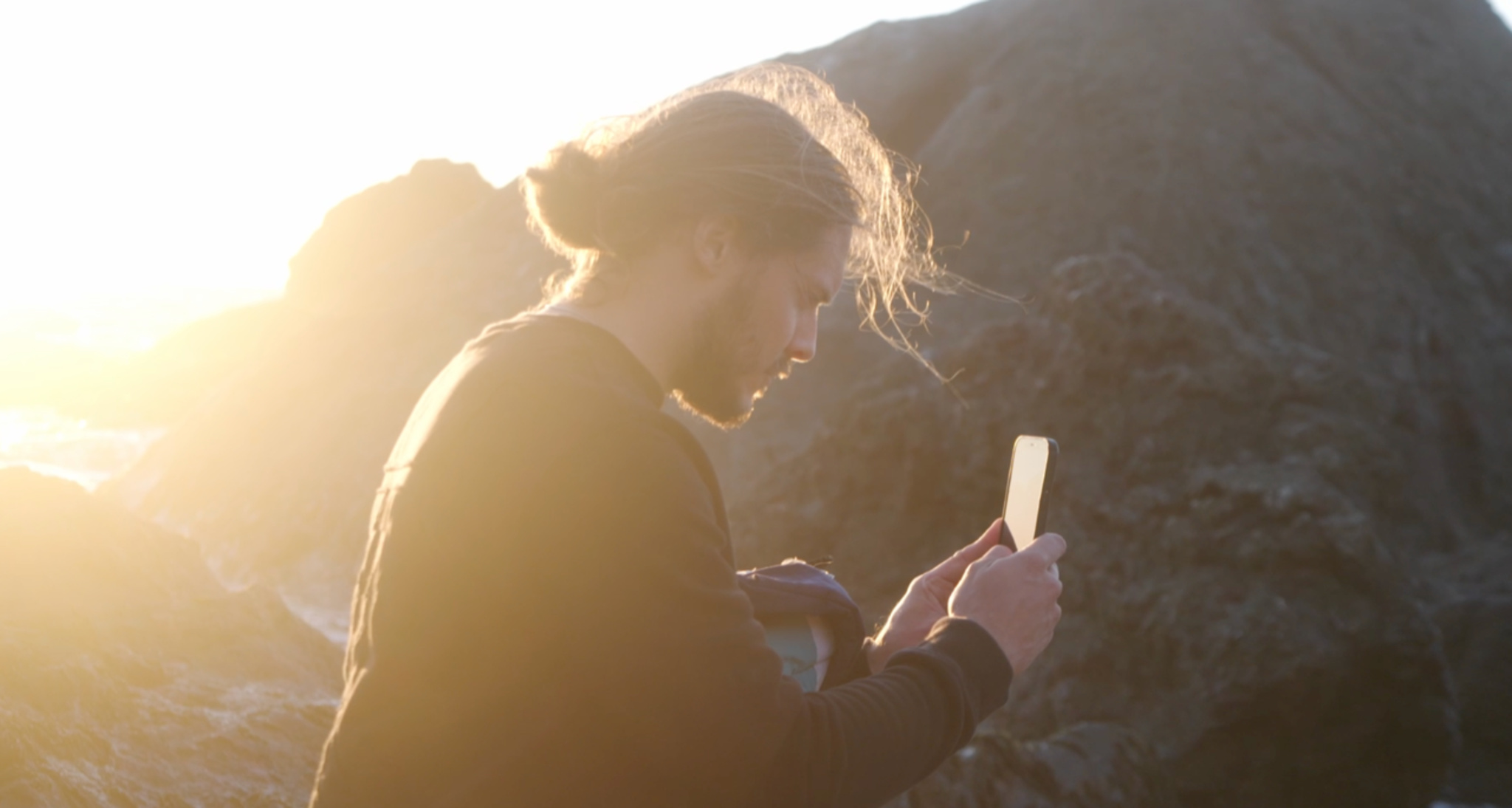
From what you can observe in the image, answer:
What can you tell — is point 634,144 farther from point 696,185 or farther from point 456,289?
point 456,289

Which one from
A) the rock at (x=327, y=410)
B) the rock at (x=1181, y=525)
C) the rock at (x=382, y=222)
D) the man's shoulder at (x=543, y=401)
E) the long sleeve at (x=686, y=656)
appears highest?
the man's shoulder at (x=543, y=401)

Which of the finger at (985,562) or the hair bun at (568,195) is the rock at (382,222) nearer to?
the hair bun at (568,195)

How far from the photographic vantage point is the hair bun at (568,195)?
202 cm

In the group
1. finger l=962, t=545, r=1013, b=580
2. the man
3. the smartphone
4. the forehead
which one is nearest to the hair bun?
Answer: the man

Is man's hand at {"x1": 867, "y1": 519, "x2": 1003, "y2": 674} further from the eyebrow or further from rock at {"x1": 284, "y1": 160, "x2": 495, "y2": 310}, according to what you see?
rock at {"x1": 284, "y1": 160, "x2": 495, "y2": 310}

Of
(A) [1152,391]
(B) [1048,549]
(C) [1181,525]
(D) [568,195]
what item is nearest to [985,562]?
(B) [1048,549]

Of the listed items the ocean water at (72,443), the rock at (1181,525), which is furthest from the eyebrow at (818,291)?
the ocean water at (72,443)

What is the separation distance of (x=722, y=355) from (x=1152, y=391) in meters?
5.21

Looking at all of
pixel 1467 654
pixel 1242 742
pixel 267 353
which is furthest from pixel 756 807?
pixel 267 353

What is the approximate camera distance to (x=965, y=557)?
7.40 feet

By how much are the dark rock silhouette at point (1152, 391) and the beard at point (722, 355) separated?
243 centimetres

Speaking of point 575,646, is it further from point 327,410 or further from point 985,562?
point 327,410

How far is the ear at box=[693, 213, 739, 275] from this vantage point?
1888 millimetres

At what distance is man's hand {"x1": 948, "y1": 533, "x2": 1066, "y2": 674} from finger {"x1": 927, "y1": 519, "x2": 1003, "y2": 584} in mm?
304
